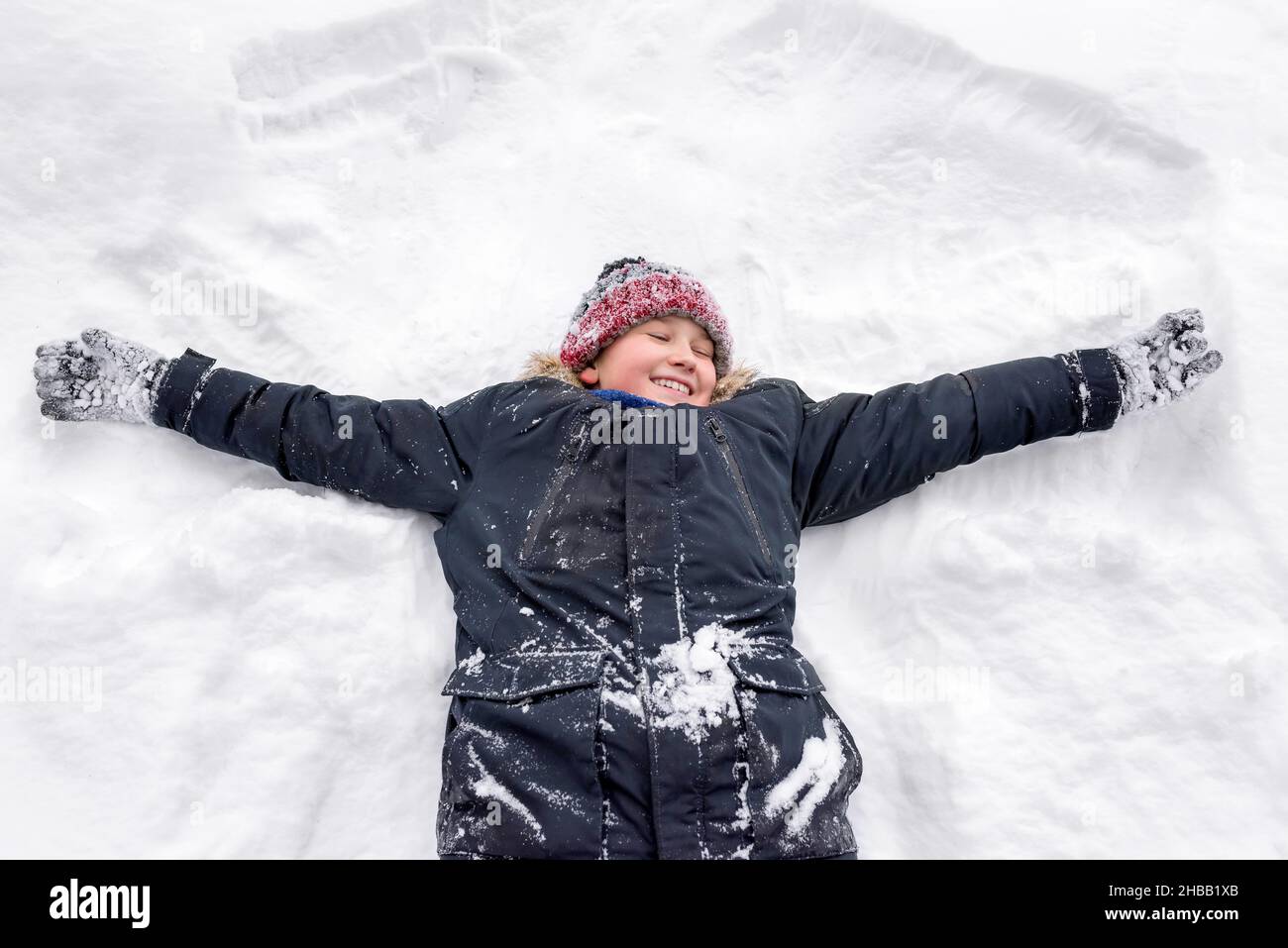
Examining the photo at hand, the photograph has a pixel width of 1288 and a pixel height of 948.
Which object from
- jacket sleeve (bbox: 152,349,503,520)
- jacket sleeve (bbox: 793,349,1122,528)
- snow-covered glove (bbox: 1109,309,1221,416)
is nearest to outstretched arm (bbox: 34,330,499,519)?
jacket sleeve (bbox: 152,349,503,520)

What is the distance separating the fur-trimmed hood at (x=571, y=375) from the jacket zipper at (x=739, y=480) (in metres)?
0.17

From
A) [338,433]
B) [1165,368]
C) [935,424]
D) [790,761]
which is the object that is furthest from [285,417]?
[1165,368]

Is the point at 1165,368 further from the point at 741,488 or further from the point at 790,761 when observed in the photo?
the point at 790,761

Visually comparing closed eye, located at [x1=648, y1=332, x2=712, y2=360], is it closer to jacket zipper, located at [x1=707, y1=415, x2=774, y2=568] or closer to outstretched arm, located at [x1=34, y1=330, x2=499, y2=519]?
jacket zipper, located at [x1=707, y1=415, x2=774, y2=568]

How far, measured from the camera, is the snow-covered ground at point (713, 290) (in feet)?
7.73

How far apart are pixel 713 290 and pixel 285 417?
52.0 inches

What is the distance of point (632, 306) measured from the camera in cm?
256

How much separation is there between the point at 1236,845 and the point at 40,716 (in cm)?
286

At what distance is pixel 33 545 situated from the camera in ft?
7.95

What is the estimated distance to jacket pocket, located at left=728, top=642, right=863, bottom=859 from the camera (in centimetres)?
202

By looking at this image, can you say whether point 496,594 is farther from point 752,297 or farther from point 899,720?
point 752,297

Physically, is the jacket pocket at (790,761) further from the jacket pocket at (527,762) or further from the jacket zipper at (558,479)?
the jacket zipper at (558,479)

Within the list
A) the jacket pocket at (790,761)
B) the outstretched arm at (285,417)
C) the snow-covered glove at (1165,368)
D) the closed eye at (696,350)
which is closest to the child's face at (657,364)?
the closed eye at (696,350)

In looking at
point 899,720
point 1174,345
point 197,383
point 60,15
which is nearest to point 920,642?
point 899,720
